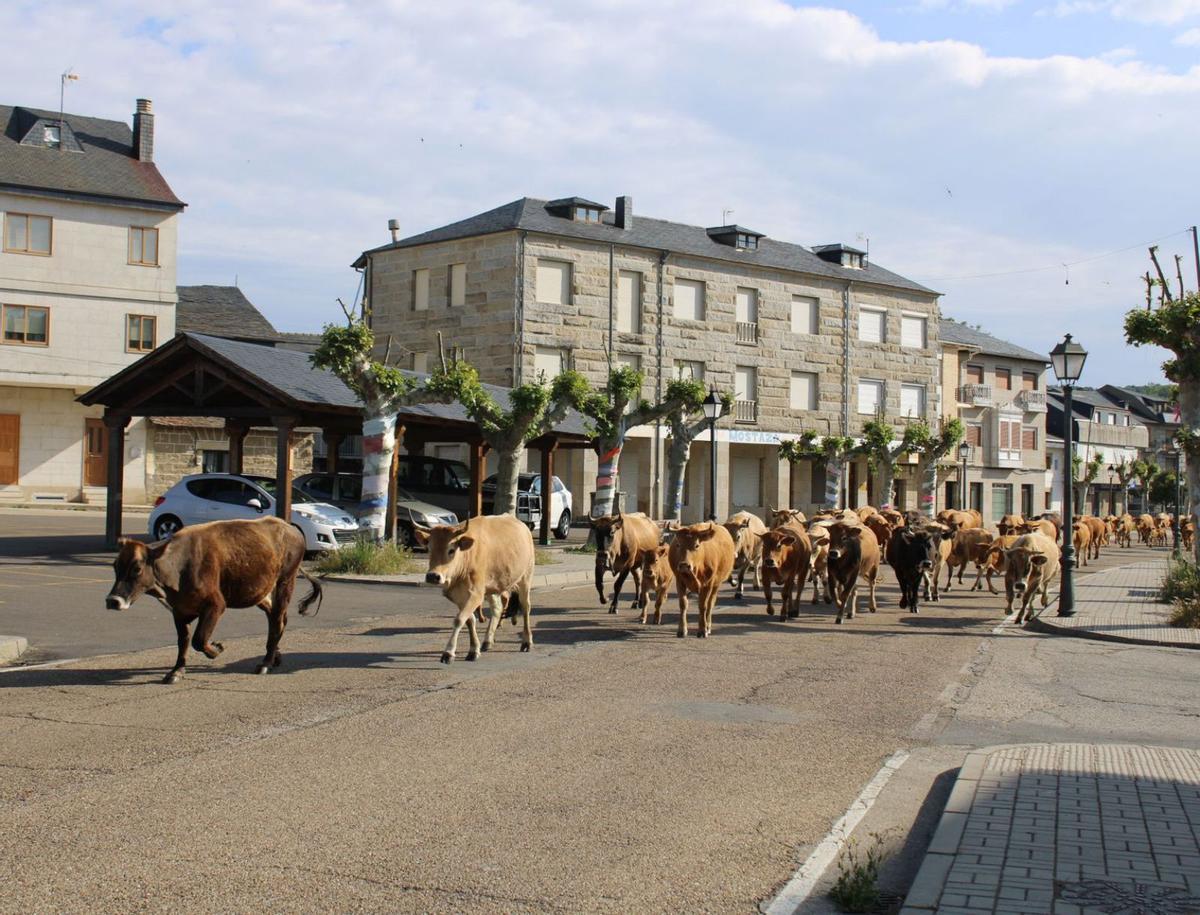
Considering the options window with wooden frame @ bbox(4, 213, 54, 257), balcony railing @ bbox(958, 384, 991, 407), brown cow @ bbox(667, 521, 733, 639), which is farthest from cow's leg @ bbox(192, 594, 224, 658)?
balcony railing @ bbox(958, 384, 991, 407)

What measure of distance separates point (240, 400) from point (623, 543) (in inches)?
542

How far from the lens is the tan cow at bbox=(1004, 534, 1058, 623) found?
57.6ft

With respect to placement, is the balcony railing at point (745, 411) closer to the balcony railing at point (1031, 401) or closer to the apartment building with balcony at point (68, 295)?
the apartment building with balcony at point (68, 295)

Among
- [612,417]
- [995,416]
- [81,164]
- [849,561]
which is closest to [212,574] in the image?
[849,561]

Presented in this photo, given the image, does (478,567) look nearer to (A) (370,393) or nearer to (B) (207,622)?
(B) (207,622)

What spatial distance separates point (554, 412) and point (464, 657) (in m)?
15.8

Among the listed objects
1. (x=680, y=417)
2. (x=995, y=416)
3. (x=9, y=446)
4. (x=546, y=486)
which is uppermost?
(x=995, y=416)

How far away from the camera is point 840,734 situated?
29.3ft

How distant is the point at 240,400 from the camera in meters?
26.9

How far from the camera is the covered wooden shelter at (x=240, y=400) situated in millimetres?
23312

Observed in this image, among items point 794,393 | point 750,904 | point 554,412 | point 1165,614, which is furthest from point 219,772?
point 794,393

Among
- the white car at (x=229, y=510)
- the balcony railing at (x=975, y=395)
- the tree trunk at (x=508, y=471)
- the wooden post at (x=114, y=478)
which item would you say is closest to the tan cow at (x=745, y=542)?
the tree trunk at (x=508, y=471)

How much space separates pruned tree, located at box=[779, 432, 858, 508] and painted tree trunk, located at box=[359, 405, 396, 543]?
23153mm

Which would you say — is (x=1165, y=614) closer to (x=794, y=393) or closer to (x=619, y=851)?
(x=619, y=851)
